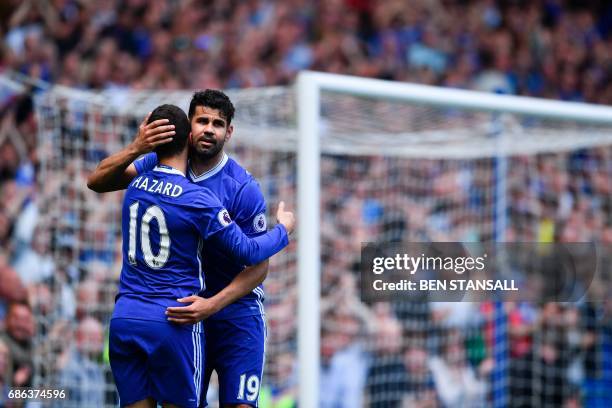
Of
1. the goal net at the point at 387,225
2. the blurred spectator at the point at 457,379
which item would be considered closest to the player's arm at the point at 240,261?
the goal net at the point at 387,225

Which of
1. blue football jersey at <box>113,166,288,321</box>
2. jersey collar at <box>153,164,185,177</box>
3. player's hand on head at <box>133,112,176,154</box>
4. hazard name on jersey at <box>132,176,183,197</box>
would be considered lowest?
blue football jersey at <box>113,166,288,321</box>

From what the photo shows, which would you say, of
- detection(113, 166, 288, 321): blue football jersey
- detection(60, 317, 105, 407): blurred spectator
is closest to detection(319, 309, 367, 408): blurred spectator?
detection(60, 317, 105, 407): blurred spectator

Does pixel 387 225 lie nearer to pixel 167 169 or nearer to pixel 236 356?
pixel 236 356

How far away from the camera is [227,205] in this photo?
4.92 metres

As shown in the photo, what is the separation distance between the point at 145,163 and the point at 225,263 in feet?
1.91

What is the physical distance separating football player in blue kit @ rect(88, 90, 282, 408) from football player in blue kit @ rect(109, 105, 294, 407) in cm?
16

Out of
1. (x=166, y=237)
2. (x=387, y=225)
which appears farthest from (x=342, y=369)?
(x=166, y=237)

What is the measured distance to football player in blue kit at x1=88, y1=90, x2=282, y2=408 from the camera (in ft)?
15.6

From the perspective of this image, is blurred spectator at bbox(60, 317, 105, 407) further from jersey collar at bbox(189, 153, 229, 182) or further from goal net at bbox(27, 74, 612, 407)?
jersey collar at bbox(189, 153, 229, 182)

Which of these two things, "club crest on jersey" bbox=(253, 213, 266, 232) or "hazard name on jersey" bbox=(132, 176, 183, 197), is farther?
"club crest on jersey" bbox=(253, 213, 266, 232)

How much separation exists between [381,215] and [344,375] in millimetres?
1429

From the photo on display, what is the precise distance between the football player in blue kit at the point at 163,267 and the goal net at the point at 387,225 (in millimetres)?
2653

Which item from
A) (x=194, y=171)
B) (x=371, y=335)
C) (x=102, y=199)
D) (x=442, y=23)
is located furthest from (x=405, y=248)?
(x=442, y=23)

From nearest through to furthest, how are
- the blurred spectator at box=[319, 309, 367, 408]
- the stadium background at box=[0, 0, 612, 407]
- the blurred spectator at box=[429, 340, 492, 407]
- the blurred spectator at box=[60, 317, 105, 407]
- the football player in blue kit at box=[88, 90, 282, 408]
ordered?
the football player in blue kit at box=[88, 90, 282, 408]
the blurred spectator at box=[60, 317, 105, 407]
the stadium background at box=[0, 0, 612, 407]
the blurred spectator at box=[319, 309, 367, 408]
the blurred spectator at box=[429, 340, 492, 407]
